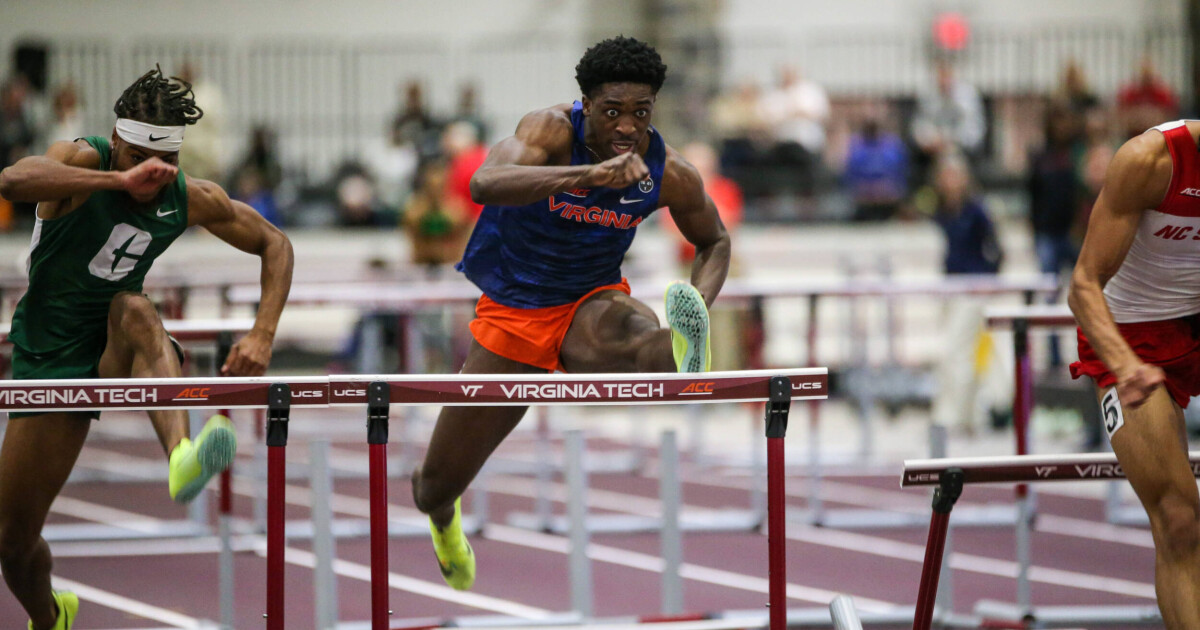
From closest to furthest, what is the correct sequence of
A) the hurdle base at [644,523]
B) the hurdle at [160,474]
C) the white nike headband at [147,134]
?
the white nike headband at [147,134] → the hurdle at [160,474] → the hurdle base at [644,523]

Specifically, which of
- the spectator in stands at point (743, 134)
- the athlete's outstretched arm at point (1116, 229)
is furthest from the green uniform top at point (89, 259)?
the spectator in stands at point (743, 134)

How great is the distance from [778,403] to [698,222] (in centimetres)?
99

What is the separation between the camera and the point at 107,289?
4953 mm

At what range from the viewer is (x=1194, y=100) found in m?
17.4

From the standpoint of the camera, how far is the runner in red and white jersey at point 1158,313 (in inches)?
174

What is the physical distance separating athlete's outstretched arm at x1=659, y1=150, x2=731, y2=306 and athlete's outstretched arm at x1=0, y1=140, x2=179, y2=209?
70.1 inches

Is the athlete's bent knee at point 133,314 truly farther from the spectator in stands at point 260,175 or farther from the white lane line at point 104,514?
the spectator in stands at point 260,175

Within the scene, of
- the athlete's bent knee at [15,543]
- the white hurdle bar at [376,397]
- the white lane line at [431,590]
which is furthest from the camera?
the white lane line at [431,590]

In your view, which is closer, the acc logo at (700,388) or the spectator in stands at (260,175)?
the acc logo at (700,388)

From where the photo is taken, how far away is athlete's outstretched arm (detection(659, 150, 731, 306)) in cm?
520

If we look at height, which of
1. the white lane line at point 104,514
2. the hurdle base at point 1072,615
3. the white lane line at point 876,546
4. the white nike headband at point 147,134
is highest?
the white nike headband at point 147,134

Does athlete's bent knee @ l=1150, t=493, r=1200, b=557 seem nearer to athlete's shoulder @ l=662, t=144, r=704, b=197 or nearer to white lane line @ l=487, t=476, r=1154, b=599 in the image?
athlete's shoulder @ l=662, t=144, r=704, b=197

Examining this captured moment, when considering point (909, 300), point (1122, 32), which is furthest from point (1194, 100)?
point (909, 300)

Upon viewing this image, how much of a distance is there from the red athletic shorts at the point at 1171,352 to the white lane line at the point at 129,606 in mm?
4072
